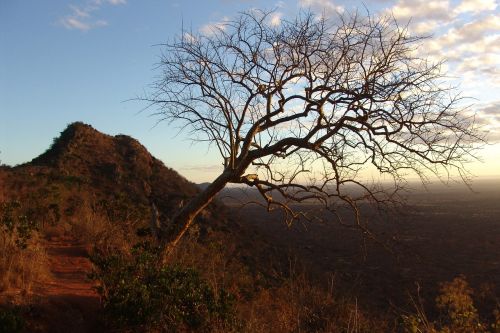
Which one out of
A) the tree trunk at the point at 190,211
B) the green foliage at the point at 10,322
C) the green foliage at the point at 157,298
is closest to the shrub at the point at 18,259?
the green foliage at the point at 157,298

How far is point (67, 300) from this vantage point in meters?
6.93

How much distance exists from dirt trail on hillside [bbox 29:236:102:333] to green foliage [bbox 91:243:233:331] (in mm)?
342

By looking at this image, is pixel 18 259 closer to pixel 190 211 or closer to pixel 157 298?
pixel 157 298

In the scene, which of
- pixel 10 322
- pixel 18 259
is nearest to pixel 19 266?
pixel 18 259

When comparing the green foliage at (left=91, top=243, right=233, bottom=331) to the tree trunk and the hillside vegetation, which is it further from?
the tree trunk

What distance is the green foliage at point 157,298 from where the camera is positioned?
636 centimetres

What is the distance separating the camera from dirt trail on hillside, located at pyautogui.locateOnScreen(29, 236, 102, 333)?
20.3 ft

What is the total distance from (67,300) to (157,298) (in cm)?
142

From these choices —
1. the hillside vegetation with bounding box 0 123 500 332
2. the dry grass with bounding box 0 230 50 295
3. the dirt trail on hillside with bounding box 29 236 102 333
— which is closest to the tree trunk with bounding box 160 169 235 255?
the hillside vegetation with bounding box 0 123 500 332

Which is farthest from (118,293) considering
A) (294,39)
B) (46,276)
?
(294,39)

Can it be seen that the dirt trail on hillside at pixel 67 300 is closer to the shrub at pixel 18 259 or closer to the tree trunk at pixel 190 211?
the shrub at pixel 18 259

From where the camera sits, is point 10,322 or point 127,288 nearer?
point 10,322

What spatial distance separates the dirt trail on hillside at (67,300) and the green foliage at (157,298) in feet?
1.12

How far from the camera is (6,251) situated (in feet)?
26.0
